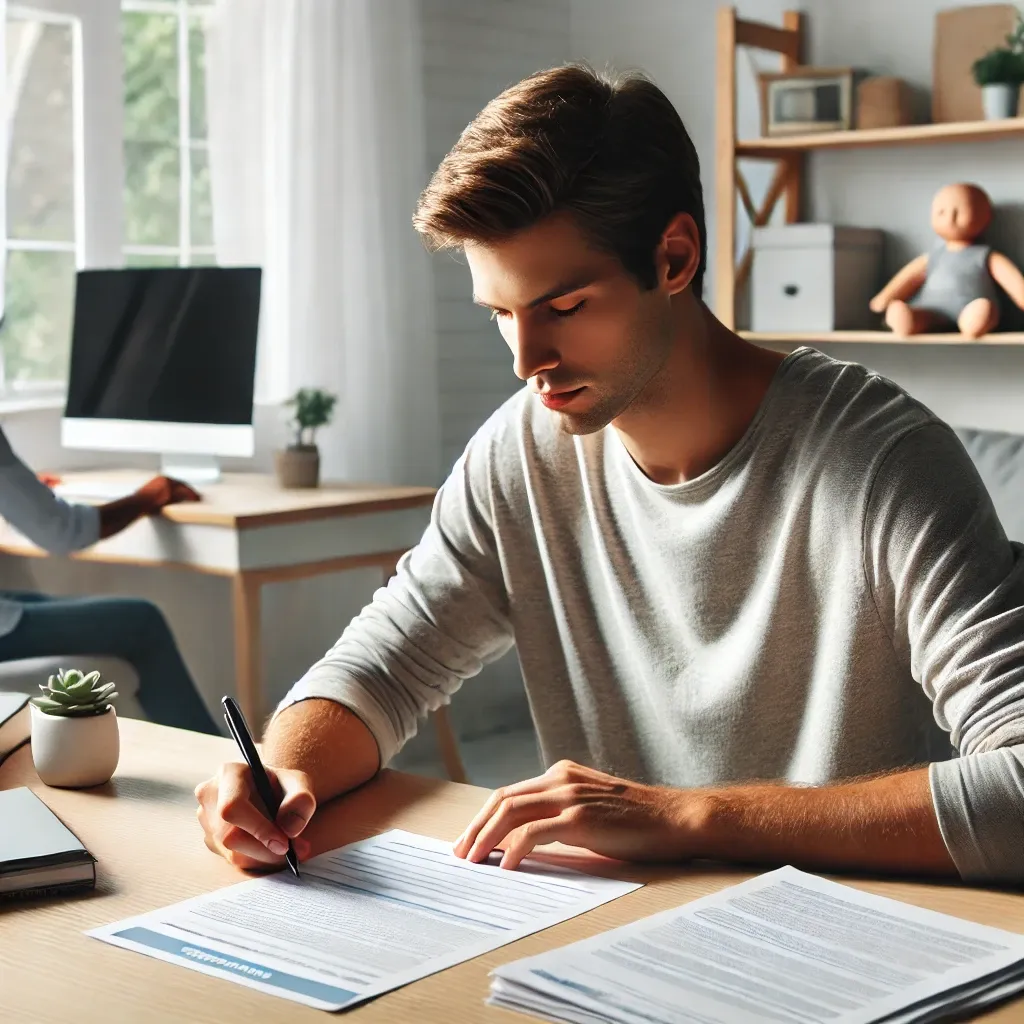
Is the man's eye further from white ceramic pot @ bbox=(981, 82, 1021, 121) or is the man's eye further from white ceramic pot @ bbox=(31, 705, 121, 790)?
white ceramic pot @ bbox=(981, 82, 1021, 121)

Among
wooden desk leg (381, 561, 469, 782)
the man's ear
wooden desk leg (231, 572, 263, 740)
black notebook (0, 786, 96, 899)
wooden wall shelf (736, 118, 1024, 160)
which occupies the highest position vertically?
wooden wall shelf (736, 118, 1024, 160)

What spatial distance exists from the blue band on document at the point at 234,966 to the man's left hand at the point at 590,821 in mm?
230

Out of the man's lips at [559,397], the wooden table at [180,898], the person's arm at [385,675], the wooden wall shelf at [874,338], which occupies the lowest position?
the wooden table at [180,898]

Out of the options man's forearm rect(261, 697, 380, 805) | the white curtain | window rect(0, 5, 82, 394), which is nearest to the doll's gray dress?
the white curtain

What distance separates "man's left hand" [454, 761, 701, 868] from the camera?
42.8 inches

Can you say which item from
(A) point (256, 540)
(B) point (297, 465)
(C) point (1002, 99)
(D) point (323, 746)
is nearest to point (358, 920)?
(D) point (323, 746)

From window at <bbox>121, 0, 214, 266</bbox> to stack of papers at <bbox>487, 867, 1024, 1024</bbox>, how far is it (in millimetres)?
2915

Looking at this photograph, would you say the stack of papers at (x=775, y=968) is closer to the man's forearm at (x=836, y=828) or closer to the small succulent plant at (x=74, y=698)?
the man's forearm at (x=836, y=828)

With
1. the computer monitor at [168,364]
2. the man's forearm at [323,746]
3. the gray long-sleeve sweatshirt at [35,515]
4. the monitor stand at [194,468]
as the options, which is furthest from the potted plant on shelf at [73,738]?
the monitor stand at [194,468]

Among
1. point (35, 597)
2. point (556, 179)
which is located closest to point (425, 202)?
point (556, 179)

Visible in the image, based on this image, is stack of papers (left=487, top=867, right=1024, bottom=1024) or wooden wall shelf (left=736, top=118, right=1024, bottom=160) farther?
wooden wall shelf (left=736, top=118, right=1024, bottom=160)

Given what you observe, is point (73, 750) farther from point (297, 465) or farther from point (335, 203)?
point (335, 203)

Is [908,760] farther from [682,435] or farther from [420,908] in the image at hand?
[420,908]

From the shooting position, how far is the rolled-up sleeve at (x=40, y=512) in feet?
9.02
